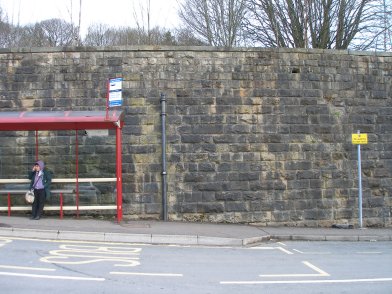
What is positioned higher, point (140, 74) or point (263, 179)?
point (140, 74)

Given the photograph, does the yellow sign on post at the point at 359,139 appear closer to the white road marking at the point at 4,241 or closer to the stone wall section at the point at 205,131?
the stone wall section at the point at 205,131

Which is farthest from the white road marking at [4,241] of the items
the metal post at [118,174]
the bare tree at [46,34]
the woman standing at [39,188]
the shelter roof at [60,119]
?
the bare tree at [46,34]

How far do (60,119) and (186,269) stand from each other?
549 cm

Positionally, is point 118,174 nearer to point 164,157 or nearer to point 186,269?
point 164,157

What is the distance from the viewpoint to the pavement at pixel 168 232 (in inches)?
378

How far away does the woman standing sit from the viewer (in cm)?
1133

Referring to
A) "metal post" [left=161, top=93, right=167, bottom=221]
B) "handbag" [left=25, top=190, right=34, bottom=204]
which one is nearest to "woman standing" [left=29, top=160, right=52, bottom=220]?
"handbag" [left=25, top=190, right=34, bottom=204]

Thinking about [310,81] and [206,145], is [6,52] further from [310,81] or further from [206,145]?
[310,81]

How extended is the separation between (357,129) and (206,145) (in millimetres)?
4588

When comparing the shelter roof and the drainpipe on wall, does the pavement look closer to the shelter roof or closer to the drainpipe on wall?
the drainpipe on wall

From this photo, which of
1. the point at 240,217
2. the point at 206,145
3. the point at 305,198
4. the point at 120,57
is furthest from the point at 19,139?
the point at 305,198

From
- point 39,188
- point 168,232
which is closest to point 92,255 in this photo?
point 168,232

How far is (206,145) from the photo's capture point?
41.1ft

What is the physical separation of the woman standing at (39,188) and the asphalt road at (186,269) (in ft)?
6.70
